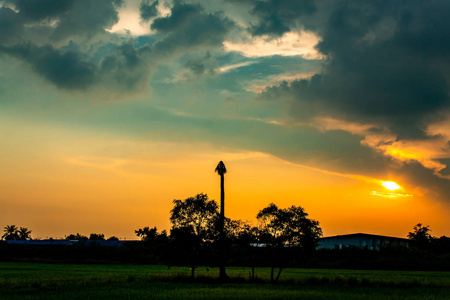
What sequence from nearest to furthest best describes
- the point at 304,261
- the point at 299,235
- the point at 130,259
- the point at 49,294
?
the point at 49,294
the point at 299,235
the point at 304,261
the point at 130,259

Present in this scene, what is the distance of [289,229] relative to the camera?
4544cm

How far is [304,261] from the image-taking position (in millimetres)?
97375

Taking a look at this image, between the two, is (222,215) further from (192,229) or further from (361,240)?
(361,240)

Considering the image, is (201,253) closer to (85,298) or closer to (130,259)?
(85,298)

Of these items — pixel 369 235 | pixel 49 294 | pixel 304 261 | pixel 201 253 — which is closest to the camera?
pixel 49 294

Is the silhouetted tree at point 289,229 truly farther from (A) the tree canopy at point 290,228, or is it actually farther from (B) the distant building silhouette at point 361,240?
(B) the distant building silhouette at point 361,240

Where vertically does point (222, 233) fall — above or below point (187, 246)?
above

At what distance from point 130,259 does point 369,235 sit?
2528 inches

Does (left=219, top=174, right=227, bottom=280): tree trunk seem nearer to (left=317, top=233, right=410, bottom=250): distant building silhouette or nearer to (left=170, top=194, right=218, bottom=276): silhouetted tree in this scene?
(left=170, top=194, right=218, bottom=276): silhouetted tree

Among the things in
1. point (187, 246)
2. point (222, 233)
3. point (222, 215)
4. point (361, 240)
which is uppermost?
point (222, 215)

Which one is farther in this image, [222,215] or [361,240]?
[361,240]

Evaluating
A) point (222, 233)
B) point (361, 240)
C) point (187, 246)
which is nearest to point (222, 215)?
point (222, 233)

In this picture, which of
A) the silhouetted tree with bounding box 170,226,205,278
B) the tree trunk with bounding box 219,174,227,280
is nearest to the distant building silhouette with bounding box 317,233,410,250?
the tree trunk with bounding box 219,174,227,280

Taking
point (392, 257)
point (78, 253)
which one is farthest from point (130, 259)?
point (392, 257)
